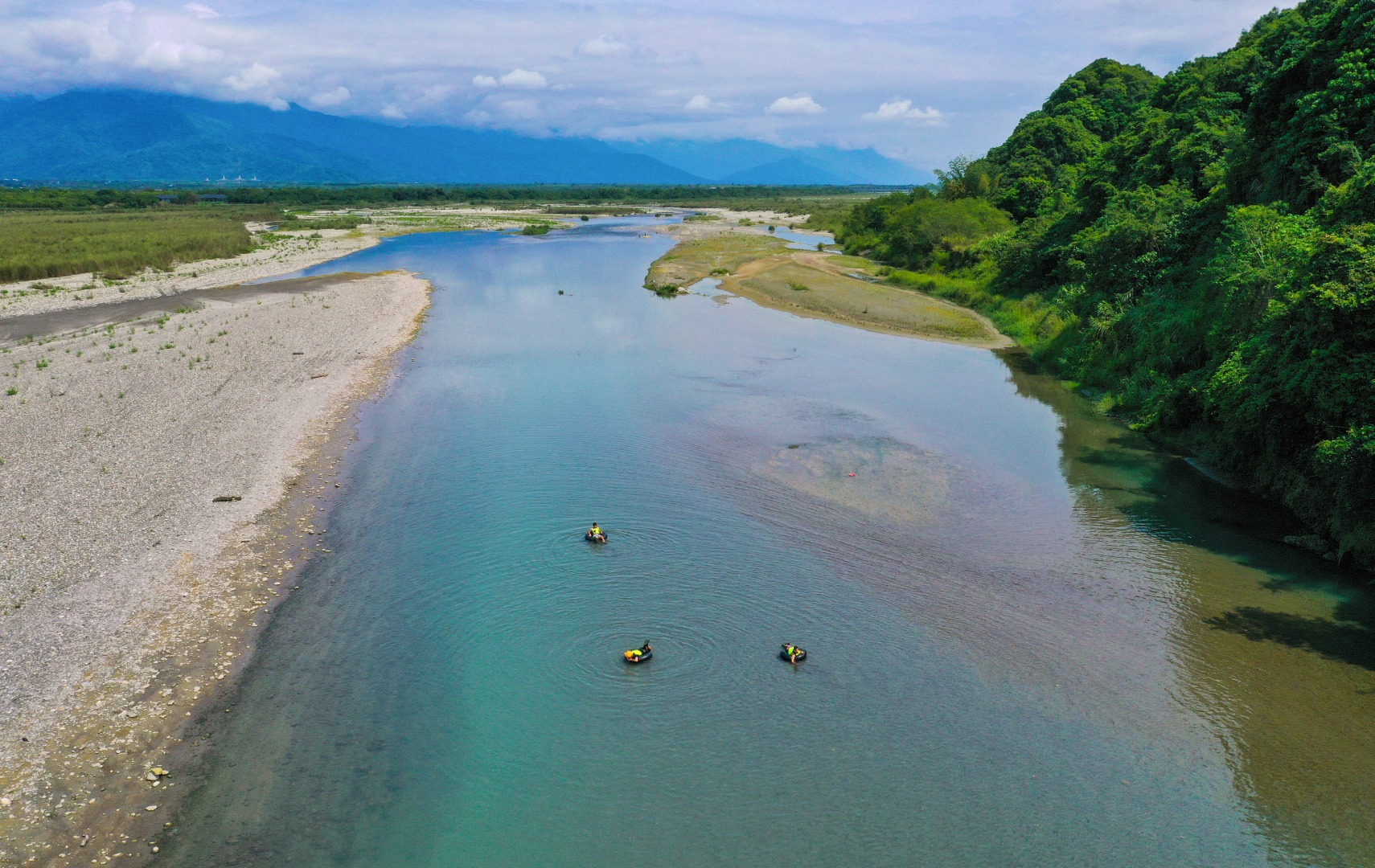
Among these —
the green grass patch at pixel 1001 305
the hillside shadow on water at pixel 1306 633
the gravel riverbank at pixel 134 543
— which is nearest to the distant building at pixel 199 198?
the gravel riverbank at pixel 134 543

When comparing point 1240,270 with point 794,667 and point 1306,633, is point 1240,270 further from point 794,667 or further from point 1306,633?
point 794,667

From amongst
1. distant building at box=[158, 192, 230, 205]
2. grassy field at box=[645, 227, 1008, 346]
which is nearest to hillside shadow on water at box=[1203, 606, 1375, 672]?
grassy field at box=[645, 227, 1008, 346]

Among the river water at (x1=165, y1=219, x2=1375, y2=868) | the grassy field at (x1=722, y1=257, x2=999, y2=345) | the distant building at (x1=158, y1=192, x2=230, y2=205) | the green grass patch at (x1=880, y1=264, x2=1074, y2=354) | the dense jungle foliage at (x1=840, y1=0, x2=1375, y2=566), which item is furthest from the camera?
the distant building at (x1=158, y1=192, x2=230, y2=205)

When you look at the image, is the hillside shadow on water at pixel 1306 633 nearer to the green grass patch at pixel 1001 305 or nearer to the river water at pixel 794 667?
the river water at pixel 794 667

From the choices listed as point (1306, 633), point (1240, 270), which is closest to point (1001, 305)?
point (1240, 270)

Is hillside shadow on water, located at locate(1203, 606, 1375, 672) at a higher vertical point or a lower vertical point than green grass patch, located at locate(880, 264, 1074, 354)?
lower

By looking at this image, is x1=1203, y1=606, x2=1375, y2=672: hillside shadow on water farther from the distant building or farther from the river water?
the distant building

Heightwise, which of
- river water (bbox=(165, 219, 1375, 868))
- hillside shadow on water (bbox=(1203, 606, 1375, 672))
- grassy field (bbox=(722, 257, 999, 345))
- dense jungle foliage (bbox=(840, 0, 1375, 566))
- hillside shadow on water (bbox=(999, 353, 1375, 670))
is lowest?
river water (bbox=(165, 219, 1375, 868))
